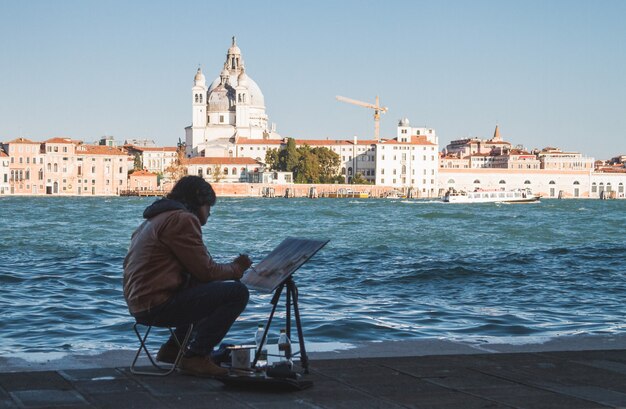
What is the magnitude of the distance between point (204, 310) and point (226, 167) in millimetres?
87697

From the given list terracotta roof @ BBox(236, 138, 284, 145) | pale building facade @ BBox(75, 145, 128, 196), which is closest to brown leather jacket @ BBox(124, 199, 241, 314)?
pale building facade @ BBox(75, 145, 128, 196)

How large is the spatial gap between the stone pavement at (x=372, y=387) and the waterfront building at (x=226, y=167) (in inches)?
3397

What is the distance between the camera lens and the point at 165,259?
12.0ft

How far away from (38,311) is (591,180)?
98.3 meters

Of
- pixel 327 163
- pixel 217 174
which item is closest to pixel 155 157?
pixel 217 174

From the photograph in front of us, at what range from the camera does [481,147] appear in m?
127

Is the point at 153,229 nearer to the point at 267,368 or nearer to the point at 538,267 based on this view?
the point at 267,368

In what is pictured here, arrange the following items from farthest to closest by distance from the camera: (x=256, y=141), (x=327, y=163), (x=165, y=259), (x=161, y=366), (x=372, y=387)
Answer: (x=256, y=141) < (x=327, y=163) < (x=161, y=366) < (x=165, y=259) < (x=372, y=387)

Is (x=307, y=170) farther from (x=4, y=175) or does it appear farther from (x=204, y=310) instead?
(x=204, y=310)

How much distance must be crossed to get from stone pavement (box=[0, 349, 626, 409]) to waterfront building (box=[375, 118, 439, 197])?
89344 mm

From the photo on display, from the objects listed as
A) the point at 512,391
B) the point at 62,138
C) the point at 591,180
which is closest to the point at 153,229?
the point at 512,391

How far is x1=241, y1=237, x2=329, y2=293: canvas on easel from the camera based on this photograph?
3656 millimetres

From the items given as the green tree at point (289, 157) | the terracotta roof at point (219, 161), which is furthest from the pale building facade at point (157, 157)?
the green tree at point (289, 157)

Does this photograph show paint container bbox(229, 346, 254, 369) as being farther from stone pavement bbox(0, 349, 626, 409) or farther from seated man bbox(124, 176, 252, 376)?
stone pavement bbox(0, 349, 626, 409)
